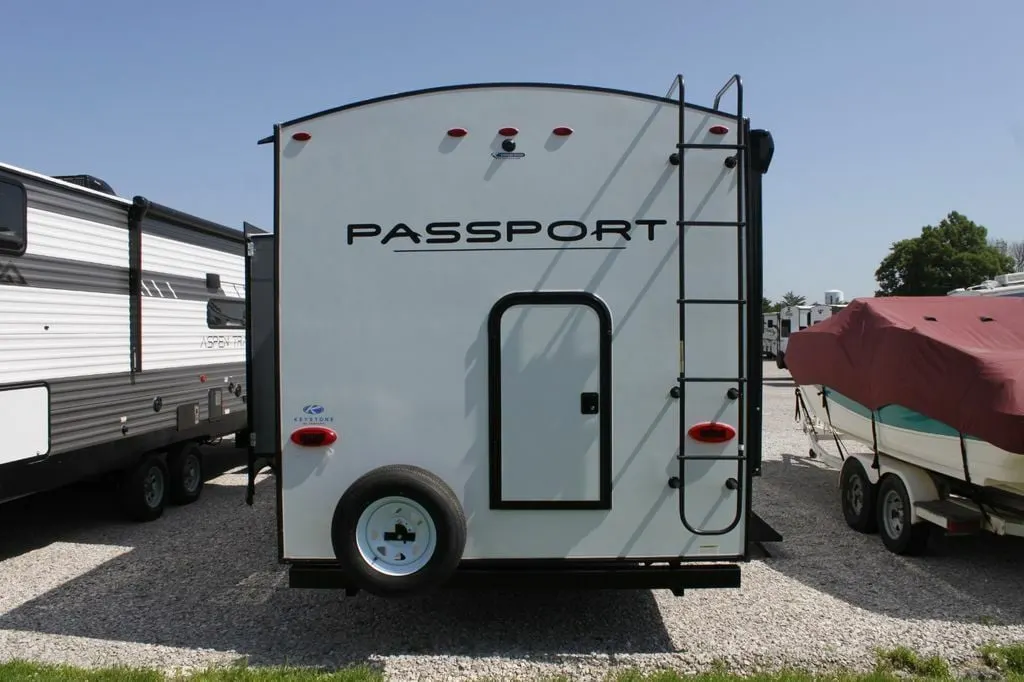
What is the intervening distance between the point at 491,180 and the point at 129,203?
15.2 feet

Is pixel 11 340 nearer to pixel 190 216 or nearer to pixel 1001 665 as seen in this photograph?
pixel 190 216

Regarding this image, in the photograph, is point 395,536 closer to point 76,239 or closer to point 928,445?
point 928,445


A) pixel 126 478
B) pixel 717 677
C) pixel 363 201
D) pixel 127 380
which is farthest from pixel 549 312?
pixel 126 478

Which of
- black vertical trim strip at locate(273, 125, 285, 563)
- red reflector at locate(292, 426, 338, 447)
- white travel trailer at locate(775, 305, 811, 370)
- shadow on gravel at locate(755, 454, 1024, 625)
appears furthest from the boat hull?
white travel trailer at locate(775, 305, 811, 370)

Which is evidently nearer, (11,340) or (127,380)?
(11,340)

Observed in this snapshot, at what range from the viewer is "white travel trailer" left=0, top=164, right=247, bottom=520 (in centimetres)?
580

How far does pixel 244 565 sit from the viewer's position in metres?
6.08

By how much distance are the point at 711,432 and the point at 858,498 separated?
3702mm

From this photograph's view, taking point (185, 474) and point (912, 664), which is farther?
point (185, 474)

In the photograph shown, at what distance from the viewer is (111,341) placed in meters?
6.87

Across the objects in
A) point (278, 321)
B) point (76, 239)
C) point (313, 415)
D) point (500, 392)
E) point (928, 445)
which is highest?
point (76, 239)

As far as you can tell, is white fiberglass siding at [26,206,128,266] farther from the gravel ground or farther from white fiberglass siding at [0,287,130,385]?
the gravel ground

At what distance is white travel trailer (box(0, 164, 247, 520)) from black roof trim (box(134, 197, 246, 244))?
0.05 feet

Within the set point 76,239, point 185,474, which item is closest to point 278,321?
point 76,239
